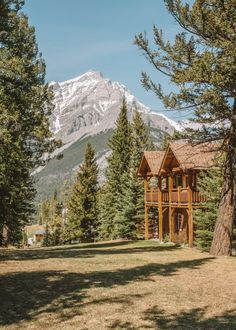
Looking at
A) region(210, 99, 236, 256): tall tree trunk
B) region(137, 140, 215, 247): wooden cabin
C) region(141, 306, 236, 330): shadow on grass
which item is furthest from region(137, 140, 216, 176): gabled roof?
region(141, 306, 236, 330): shadow on grass

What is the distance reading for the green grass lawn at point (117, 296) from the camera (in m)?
7.52

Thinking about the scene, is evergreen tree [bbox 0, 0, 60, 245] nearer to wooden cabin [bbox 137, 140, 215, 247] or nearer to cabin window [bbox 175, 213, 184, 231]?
wooden cabin [bbox 137, 140, 215, 247]

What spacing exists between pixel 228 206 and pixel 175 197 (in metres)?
14.3

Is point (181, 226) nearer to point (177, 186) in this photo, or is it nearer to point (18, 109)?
point (177, 186)

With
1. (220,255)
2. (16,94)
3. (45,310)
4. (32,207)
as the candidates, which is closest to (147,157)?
(32,207)

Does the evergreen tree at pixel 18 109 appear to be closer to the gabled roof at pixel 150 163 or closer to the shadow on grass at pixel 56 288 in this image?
the shadow on grass at pixel 56 288

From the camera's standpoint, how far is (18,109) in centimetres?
1911

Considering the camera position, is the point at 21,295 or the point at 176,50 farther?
the point at 176,50

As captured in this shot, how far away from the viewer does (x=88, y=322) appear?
24.5ft

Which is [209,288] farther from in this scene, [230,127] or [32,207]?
[32,207]

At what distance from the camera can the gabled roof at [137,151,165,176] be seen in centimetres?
3426

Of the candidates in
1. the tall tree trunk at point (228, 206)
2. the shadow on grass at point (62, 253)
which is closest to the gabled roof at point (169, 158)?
the shadow on grass at point (62, 253)

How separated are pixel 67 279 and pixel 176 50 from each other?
978 centimetres

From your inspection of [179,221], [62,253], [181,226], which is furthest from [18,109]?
[179,221]
